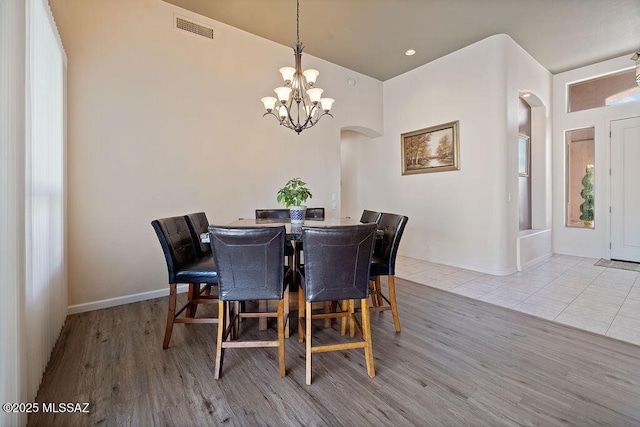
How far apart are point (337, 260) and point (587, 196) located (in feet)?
18.6

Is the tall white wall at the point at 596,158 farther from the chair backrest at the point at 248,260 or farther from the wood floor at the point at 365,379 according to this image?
the chair backrest at the point at 248,260

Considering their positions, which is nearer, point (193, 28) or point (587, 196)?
point (193, 28)

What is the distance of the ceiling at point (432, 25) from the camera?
3.08 m

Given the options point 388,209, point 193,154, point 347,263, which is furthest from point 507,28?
point 193,154

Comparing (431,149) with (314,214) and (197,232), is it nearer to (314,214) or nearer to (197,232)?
(314,214)

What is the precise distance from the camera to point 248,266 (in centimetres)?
162

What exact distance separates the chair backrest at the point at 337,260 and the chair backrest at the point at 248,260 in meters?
0.18

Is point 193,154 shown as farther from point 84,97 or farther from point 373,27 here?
point 373,27

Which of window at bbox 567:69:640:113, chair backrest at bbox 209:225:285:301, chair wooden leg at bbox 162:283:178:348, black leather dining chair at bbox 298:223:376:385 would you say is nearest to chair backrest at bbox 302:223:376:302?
black leather dining chair at bbox 298:223:376:385

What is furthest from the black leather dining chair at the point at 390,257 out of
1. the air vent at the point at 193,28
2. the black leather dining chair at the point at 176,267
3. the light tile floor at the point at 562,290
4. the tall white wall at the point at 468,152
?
the air vent at the point at 193,28

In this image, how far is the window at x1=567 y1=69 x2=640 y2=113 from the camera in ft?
14.0

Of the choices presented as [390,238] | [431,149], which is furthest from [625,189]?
[390,238]

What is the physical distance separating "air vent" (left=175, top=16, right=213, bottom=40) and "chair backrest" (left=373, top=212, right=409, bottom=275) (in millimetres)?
3072

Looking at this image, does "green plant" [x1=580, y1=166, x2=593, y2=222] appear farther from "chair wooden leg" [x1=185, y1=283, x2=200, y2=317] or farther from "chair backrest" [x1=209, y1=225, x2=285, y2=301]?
"chair wooden leg" [x1=185, y1=283, x2=200, y2=317]
